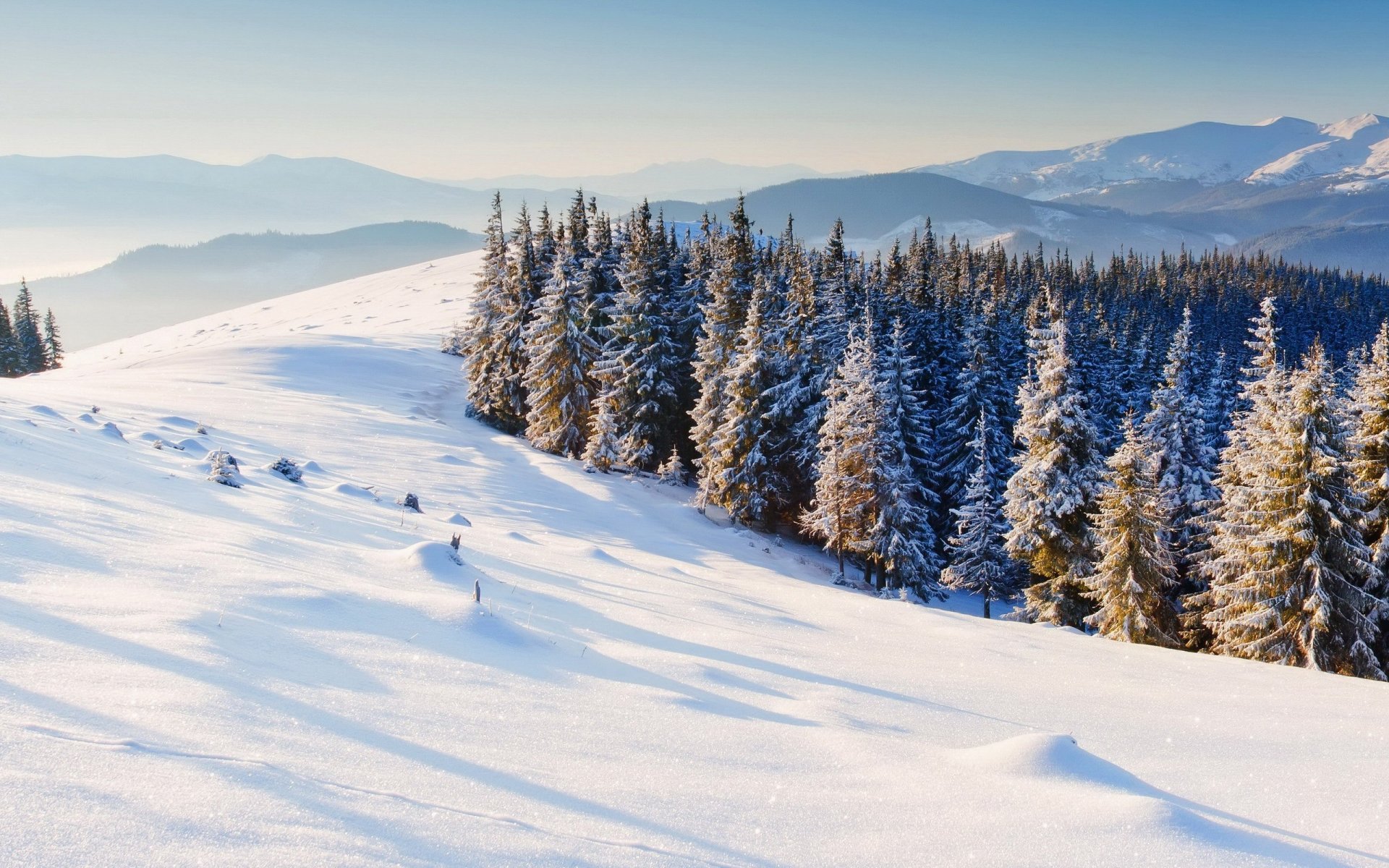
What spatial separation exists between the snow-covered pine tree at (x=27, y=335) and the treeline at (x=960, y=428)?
49.8 metres

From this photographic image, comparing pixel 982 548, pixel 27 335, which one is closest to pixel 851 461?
pixel 982 548

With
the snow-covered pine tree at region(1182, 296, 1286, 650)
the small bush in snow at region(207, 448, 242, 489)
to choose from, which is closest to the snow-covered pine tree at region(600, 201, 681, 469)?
the small bush in snow at region(207, 448, 242, 489)

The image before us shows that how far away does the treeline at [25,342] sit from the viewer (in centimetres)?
6594

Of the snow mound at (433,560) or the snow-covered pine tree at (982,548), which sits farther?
the snow-covered pine tree at (982,548)

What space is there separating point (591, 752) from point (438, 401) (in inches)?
2100

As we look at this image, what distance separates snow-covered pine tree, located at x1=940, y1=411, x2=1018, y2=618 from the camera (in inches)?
1328

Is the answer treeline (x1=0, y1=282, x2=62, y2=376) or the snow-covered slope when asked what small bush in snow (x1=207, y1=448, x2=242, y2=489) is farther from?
treeline (x1=0, y1=282, x2=62, y2=376)

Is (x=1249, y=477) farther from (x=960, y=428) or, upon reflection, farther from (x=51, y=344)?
(x=51, y=344)

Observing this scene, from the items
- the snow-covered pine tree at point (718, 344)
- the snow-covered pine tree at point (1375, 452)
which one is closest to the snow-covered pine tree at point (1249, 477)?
the snow-covered pine tree at point (1375, 452)

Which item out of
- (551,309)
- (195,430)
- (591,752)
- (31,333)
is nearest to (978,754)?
(591,752)

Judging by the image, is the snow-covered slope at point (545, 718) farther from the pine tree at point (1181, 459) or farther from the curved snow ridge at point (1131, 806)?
the pine tree at point (1181, 459)

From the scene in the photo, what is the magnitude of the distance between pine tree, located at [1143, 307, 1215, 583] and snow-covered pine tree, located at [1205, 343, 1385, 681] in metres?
9.11

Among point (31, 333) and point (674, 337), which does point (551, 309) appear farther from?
point (31, 333)

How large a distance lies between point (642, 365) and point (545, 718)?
36.7m
